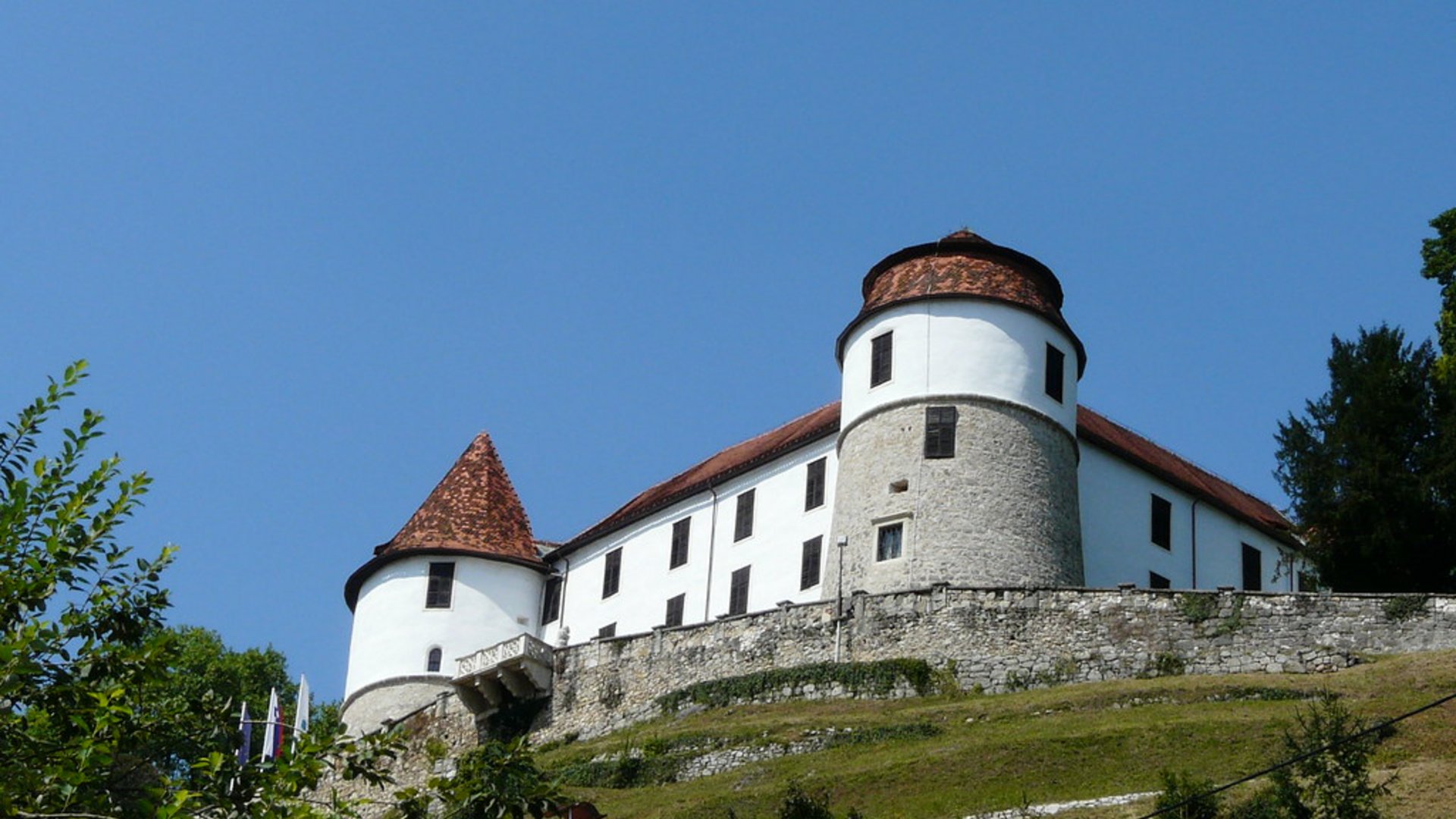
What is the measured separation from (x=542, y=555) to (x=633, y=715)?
15455mm

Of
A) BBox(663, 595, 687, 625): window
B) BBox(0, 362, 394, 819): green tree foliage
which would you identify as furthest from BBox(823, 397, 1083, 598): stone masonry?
BBox(0, 362, 394, 819): green tree foliage

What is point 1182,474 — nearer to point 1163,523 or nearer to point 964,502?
point 1163,523

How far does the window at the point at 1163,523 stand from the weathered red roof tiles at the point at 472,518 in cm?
1962

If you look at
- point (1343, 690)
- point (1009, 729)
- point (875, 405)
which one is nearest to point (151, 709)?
point (1009, 729)

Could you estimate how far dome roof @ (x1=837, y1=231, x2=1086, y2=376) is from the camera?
57.3 metres

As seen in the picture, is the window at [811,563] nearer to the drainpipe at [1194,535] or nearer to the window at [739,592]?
the window at [739,592]

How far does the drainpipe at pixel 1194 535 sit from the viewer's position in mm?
60156

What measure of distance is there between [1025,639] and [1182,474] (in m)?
14.9

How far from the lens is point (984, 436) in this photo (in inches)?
2184

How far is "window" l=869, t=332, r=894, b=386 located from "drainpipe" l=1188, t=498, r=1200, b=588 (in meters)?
10.6

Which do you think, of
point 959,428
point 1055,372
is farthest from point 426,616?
point 1055,372

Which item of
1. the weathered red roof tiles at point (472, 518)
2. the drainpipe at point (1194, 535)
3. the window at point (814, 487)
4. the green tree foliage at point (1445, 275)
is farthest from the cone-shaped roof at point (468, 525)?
the green tree foliage at point (1445, 275)

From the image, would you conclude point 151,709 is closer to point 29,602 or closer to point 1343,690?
point 29,602

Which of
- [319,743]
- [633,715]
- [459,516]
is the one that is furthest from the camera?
[459,516]
